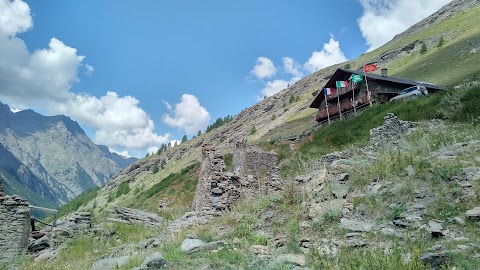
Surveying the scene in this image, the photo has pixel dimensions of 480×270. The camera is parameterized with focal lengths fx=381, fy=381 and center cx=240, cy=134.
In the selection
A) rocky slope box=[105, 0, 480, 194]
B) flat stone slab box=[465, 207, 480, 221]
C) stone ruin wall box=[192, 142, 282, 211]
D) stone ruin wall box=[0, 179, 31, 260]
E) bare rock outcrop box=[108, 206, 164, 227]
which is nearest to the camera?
flat stone slab box=[465, 207, 480, 221]

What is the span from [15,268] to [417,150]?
1303cm

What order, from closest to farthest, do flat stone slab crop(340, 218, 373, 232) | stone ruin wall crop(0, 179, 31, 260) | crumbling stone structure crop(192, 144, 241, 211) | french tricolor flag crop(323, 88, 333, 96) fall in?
1. flat stone slab crop(340, 218, 373, 232)
2. crumbling stone structure crop(192, 144, 241, 211)
3. stone ruin wall crop(0, 179, 31, 260)
4. french tricolor flag crop(323, 88, 333, 96)

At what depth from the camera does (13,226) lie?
50.3 ft

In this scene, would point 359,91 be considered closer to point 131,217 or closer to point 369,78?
point 369,78

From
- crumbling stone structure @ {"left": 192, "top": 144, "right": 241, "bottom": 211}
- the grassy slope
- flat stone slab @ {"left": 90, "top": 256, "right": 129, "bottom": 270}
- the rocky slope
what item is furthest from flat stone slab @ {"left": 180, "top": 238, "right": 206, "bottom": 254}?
the rocky slope

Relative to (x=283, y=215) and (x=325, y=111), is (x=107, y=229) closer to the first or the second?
(x=283, y=215)

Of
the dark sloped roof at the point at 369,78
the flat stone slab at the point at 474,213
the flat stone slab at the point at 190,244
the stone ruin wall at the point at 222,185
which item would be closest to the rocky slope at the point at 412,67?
the dark sloped roof at the point at 369,78

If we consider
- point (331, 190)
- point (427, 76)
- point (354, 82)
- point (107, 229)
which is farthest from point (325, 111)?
point (331, 190)

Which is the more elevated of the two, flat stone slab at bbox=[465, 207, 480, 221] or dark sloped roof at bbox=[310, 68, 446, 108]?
dark sloped roof at bbox=[310, 68, 446, 108]

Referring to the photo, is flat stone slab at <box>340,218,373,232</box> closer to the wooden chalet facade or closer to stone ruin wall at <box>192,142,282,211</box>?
stone ruin wall at <box>192,142,282,211</box>

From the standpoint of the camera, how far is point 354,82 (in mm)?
54219

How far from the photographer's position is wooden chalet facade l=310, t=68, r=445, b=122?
163 ft

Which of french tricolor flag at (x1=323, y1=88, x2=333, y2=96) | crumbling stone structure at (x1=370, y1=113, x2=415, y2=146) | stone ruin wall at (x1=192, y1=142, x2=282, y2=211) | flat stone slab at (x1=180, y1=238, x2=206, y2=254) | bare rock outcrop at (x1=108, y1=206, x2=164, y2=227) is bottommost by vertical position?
flat stone slab at (x1=180, y1=238, x2=206, y2=254)

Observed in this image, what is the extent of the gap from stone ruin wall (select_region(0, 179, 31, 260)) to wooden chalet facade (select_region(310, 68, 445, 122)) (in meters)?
39.8
